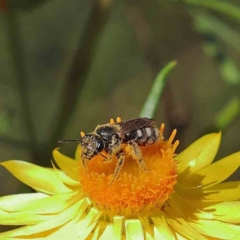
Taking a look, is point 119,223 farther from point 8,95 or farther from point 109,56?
point 109,56

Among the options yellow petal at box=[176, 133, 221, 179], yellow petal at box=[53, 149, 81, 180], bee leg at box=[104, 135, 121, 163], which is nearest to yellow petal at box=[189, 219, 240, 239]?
yellow petal at box=[176, 133, 221, 179]

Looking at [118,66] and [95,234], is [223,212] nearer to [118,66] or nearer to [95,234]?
[95,234]

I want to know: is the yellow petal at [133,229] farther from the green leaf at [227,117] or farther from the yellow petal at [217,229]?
the green leaf at [227,117]

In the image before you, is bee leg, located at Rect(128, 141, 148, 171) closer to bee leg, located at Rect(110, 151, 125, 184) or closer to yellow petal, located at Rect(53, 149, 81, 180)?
bee leg, located at Rect(110, 151, 125, 184)

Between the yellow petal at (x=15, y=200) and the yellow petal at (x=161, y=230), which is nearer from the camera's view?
the yellow petal at (x=161, y=230)

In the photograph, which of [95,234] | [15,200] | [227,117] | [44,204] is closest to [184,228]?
[95,234]

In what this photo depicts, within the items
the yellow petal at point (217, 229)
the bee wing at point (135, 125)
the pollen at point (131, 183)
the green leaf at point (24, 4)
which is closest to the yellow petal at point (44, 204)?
the pollen at point (131, 183)

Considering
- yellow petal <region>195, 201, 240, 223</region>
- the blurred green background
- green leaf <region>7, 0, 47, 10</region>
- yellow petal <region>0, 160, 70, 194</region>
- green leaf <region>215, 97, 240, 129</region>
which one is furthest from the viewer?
A: the blurred green background
